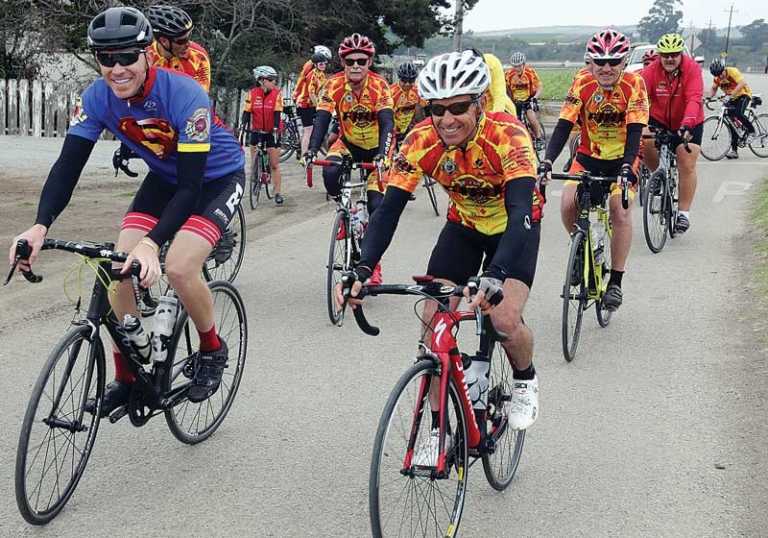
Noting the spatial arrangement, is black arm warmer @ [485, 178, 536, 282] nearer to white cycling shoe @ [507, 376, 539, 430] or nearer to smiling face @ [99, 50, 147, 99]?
white cycling shoe @ [507, 376, 539, 430]

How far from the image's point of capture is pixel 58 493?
4.33 metres

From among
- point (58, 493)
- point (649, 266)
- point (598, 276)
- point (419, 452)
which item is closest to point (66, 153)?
point (58, 493)

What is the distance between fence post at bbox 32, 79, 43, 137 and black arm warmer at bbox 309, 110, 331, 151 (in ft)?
44.4

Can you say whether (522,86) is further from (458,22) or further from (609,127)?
(609,127)

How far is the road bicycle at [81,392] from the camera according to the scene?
4031mm

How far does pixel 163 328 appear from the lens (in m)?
4.74

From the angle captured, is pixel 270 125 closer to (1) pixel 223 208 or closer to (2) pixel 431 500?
(1) pixel 223 208

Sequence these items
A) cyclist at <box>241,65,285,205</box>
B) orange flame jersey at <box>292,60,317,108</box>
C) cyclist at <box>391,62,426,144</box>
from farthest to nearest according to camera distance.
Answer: orange flame jersey at <box>292,60,317,108</box>
cyclist at <box>241,65,285,205</box>
cyclist at <box>391,62,426,144</box>

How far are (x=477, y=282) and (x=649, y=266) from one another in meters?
6.92

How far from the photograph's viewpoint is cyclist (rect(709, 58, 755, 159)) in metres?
20.2

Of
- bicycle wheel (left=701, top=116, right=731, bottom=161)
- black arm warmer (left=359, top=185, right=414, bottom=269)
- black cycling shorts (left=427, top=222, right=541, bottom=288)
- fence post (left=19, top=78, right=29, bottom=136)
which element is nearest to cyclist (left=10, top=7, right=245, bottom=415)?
black arm warmer (left=359, top=185, right=414, bottom=269)

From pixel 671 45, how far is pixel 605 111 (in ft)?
9.22

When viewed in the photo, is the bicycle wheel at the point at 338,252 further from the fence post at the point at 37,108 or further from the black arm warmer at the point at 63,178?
the fence post at the point at 37,108

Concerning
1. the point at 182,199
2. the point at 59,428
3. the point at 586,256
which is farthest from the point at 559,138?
the point at 59,428
